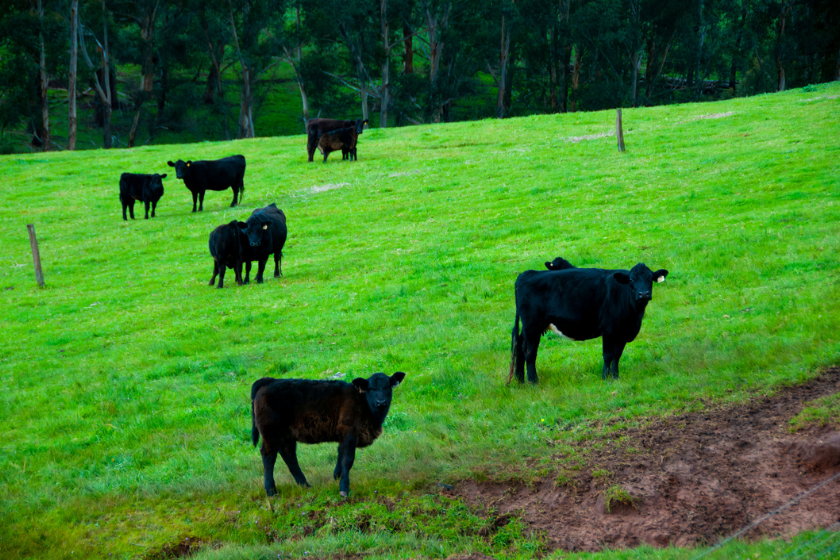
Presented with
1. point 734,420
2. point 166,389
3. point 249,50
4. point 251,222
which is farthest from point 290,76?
point 734,420

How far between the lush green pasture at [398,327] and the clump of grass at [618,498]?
0.99 m

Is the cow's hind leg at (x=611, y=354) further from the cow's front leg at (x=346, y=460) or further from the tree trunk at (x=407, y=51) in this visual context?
the tree trunk at (x=407, y=51)

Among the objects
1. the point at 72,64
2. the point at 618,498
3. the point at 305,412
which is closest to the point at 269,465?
the point at 305,412

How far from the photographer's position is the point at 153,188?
3331 centimetres

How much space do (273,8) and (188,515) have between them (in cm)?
6726

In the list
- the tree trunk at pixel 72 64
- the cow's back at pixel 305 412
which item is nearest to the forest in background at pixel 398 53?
the tree trunk at pixel 72 64

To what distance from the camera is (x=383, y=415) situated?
9.55 metres

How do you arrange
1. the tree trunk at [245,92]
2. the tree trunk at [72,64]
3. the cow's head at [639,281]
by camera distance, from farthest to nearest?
the tree trunk at [245,92] < the tree trunk at [72,64] < the cow's head at [639,281]

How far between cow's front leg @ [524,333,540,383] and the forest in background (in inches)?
2390

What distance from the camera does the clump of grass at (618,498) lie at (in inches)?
326

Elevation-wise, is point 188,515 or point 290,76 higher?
point 290,76

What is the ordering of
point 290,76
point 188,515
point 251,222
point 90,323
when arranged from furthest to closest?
1. point 290,76
2. point 251,222
3. point 90,323
4. point 188,515

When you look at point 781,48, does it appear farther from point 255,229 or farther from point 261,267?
point 255,229

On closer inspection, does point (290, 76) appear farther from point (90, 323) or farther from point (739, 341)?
point (739, 341)
